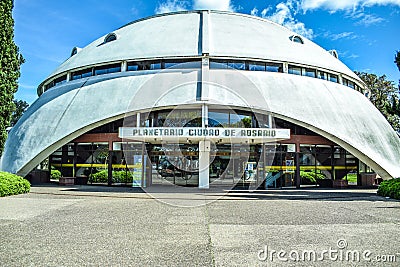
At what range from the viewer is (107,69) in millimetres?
25422

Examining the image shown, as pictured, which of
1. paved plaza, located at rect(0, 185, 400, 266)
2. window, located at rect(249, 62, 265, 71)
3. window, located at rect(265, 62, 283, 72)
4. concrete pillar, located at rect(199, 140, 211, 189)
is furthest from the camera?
window, located at rect(265, 62, 283, 72)

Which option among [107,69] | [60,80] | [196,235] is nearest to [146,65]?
[107,69]

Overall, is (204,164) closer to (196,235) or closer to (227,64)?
(227,64)

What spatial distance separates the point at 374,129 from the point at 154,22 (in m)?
19.7

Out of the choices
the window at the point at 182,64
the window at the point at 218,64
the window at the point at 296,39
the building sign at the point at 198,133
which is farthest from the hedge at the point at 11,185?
the window at the point at 296,39

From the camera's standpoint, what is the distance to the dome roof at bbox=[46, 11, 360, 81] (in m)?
24.3

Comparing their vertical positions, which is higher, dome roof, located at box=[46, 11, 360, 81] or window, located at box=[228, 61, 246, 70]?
dome roof, located at box=[46, 11, 360, 81]

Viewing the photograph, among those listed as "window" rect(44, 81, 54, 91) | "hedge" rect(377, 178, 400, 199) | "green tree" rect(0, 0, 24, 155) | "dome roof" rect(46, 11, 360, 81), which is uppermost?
"dome roof" rect(46, 11, 360, 81)

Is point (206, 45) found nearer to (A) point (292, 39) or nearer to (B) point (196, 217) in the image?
(A) point (292, 39)

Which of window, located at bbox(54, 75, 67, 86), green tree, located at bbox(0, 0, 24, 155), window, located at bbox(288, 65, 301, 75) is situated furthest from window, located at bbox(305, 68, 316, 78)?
green tree, located at bbox(0, 0, 24, 155)

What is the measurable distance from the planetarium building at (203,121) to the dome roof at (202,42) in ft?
0.49

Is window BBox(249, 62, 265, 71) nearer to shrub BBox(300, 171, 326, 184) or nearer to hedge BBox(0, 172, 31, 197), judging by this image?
shrub BBox(300, 171, 326, 184)

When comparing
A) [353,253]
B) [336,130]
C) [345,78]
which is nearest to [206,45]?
[336,130]

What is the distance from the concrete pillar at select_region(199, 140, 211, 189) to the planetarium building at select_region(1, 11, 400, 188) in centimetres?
6
